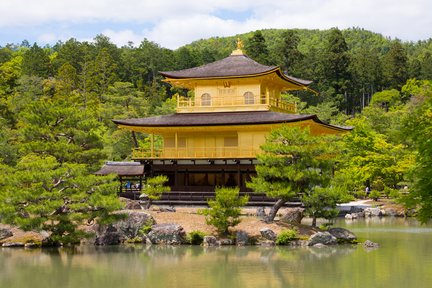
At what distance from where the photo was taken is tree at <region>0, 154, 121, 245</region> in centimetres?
2456

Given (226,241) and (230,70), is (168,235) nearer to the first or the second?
(226,241)

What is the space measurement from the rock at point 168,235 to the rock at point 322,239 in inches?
205

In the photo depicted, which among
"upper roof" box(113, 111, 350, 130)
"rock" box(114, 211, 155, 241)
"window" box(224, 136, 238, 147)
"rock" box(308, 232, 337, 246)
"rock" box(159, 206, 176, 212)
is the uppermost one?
"upper roof" box(113, 111, 350, 130)

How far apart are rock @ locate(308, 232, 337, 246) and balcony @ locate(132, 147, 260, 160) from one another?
848 cm

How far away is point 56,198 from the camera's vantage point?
994 inches

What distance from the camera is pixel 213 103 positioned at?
→ 37969 millimetres

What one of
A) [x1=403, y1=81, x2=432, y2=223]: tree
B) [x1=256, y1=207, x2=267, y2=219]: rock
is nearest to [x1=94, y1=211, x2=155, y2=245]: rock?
[x1=256, y1=207, x2=267, y2=219]: rock

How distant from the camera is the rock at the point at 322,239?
26.5m

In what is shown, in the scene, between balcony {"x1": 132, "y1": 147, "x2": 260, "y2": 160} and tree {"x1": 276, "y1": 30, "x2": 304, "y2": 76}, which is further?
tree {"x1": 276, "y1": 30, "x2": 304, "y2": 76}

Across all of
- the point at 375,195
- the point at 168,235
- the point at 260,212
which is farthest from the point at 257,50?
the point at 168,235

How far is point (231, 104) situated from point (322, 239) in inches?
508

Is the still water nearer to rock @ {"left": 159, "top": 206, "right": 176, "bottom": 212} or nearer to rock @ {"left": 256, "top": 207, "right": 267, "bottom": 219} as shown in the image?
rock @ {"left": 256, "top": 207, "right": 267, "bottom": 219}

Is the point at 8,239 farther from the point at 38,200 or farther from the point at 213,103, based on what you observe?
the point at 213,103

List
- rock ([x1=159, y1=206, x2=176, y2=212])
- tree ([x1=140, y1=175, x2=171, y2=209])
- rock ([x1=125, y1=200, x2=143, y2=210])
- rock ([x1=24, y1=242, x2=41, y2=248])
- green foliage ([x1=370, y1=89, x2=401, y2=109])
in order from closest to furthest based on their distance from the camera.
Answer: rock ([x1=24, y1=242, x2=41, y2=248]) → tree ([x1=140, y1=175, x2=171, y2=209]) → rock ([x1=159, y1=206, x2=176, y2=212]) → rock ([x1=125, y1=200, x2=143, y2=210]) → green foliage ([x1=370, y1=89, x2=401, y2=109])
